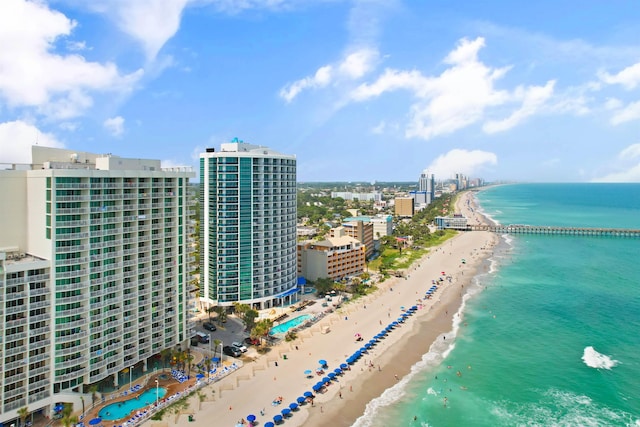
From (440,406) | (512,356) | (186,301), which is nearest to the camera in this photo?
(440,406)

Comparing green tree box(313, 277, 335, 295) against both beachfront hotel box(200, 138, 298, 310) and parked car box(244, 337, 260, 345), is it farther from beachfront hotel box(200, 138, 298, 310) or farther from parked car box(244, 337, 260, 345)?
parked car box(244, 337, 260, 345)

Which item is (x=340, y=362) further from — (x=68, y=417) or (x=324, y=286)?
(x=68, y=417)

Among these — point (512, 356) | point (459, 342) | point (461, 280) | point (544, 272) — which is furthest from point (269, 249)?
point (544, 272)

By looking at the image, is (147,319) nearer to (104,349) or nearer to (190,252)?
(104,349)

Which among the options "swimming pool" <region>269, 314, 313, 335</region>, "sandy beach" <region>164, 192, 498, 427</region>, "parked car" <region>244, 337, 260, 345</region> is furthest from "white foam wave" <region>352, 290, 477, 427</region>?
"swimming pool" <region>269, 314, 313, 335</region>

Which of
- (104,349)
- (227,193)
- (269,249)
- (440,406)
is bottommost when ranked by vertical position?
(440,406)

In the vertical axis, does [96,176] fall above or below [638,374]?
above

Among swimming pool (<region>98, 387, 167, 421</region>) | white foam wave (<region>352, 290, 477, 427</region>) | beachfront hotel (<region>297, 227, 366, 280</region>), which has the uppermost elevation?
beachfront hotel (<region>297, 227, 366, 280</region>)

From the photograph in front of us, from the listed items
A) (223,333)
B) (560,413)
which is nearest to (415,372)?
(560,413)
